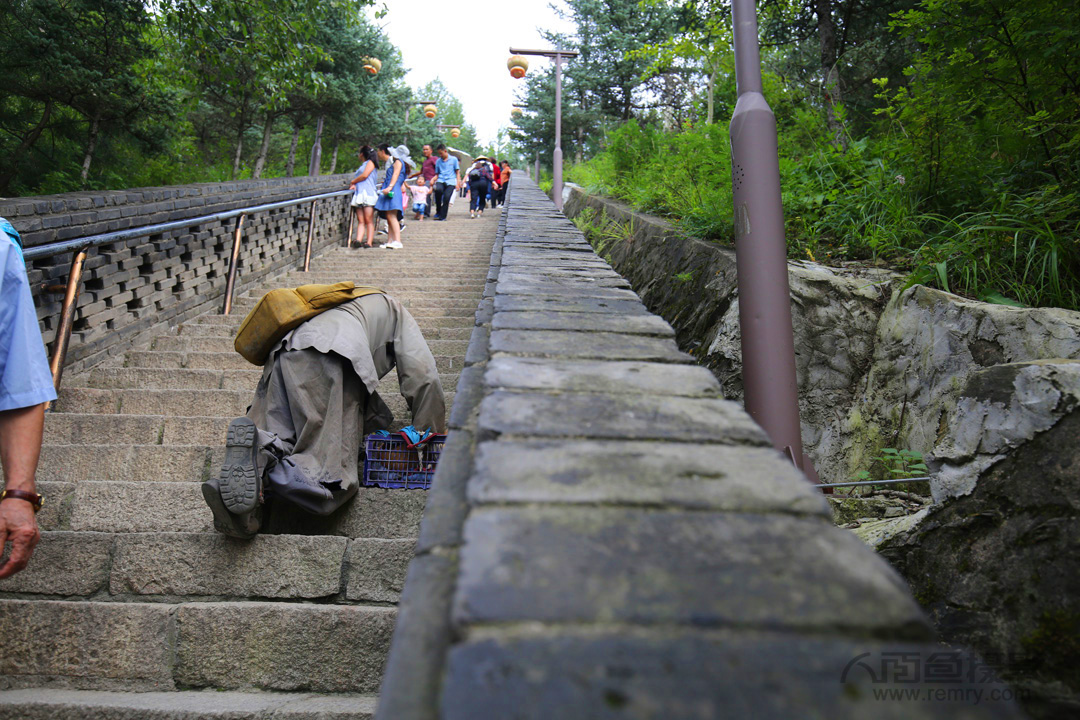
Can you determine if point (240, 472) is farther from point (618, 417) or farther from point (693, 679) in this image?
point (693, 679)

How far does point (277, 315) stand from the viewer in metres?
2.99

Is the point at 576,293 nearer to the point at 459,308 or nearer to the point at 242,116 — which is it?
the point at 459,308

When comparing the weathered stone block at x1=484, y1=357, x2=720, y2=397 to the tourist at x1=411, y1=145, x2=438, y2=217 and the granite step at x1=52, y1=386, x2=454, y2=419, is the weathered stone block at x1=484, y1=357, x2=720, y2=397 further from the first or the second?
the tourist at x1=411, y1=145, x2=438, y2=217

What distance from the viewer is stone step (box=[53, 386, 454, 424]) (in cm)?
396

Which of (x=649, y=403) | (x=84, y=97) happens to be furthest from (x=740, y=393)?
(x=84, y=97)

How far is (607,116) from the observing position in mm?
24609

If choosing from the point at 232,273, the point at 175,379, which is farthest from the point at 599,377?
the point at 232,273

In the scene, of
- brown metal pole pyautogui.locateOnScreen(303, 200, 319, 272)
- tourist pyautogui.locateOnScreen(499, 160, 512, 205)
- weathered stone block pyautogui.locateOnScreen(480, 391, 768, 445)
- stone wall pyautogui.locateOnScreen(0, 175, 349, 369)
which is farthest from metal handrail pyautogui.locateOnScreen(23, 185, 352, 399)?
tourist pyautogui.locateOnScreen(499, 160, 512, 205)

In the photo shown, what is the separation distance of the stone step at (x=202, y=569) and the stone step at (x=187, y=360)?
2660 mm

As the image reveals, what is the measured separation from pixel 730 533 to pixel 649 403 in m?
0.40

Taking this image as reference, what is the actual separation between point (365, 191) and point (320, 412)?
7.48 m

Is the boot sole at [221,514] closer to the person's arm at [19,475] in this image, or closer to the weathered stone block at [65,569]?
the weathered stone block at [65,569]

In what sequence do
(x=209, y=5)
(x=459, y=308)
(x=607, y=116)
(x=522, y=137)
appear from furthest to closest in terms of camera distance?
1. (x=522, y=137)
2. (x=607, y=116)
3. (x=209, y=5)
4. (x=459, y=308)

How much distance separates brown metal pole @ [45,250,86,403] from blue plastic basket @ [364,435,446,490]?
90.1 inches
